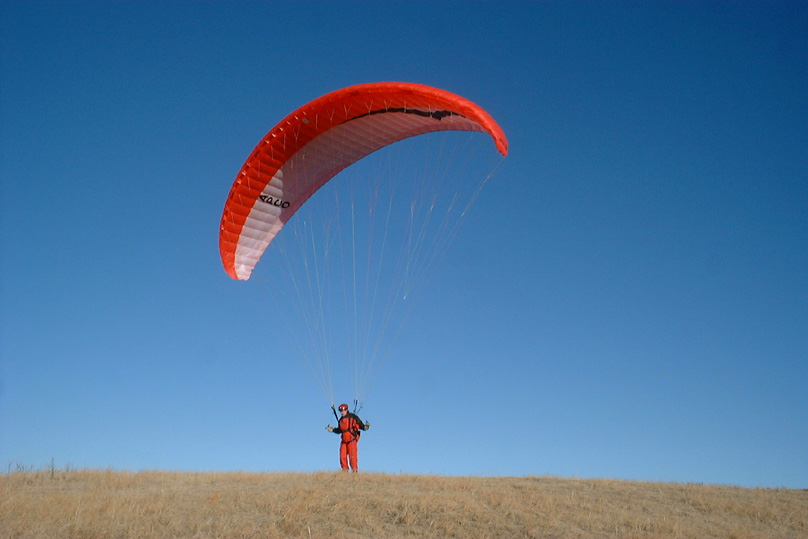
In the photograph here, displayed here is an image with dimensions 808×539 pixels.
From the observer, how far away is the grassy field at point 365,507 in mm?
10250

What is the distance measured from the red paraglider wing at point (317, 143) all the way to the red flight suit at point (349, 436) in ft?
15.4

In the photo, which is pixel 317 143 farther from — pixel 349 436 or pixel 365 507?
pixel 365 507

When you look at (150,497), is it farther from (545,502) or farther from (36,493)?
(545,502)

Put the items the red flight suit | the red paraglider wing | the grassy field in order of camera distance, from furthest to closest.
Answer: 1. the red flight suit
2. the red paraglider wing
3. the grassy field

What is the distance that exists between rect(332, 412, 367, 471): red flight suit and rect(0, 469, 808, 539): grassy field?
0.78 m

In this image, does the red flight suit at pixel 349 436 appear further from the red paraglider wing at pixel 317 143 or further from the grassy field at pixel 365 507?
the red paraglider wing at pixel 317 143

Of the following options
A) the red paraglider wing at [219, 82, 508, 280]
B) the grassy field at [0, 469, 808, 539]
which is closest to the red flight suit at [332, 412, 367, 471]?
the grassy field at [0, 469, 808, 539]

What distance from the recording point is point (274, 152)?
1581cm

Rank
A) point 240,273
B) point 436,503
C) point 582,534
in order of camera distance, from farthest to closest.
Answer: point 240,273 → point 436,503 → point 582,534

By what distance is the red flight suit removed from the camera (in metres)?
15.3

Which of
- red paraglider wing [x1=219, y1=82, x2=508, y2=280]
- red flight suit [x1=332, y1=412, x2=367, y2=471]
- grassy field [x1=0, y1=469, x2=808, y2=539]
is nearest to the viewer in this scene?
grassy field [x1=0, y1=469, x2=808, y2=539]

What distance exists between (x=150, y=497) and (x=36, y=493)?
2.50m

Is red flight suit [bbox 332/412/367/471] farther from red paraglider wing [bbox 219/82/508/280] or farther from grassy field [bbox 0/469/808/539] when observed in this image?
red paraglider wing [bbox 219/82/508/280]

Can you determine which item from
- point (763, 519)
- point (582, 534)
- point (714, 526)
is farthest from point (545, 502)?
point (763, 519)
